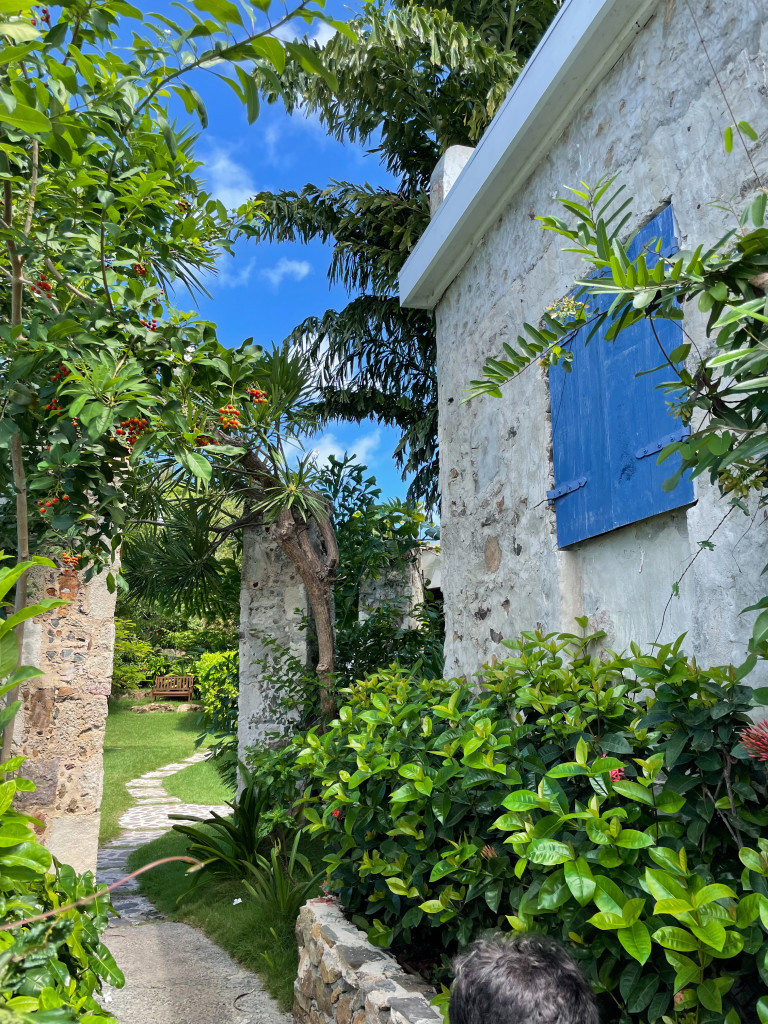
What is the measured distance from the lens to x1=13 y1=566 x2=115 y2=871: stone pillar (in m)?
4.97

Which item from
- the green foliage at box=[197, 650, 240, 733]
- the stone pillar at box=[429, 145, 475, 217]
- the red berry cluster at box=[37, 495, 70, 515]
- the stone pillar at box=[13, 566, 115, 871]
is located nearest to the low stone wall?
the red berry cluster at box=[37, 495, 70, 515]

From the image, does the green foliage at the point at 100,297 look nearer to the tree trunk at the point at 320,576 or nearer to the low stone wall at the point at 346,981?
the low stone wall at the point at 346,981

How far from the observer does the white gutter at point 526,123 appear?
296 centimetres

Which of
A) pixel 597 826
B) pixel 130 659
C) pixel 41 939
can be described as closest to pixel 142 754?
pixel 130 659

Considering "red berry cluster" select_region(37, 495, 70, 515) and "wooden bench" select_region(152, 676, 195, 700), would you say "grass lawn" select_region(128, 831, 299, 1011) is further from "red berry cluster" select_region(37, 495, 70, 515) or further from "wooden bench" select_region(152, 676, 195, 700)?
"wooden bench" select_region(152, 676, 195, 700)

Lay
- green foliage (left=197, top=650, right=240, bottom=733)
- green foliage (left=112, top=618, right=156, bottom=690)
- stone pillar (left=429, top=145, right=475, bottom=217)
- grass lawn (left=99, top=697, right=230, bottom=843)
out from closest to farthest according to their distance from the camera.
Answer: stone pillar (left=429, top=145, right=475, bottom=217) → green foliage (left=197, top=650, right=240, bottom=733) → grass lawn (left=99, top=697, right=230, bottom=843) → green foliage (left=112, top=618, right=156, bottom=690)

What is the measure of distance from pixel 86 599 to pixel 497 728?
3599 mm

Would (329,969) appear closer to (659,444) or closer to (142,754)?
(659,444)

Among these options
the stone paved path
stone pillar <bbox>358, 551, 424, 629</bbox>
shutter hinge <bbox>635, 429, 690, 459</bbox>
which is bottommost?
the stone paved path

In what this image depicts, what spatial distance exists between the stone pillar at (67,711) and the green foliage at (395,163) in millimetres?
6231

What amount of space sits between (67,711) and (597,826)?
4208 mm

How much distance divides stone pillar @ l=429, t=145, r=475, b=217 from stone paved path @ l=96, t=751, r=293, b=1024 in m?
4.53

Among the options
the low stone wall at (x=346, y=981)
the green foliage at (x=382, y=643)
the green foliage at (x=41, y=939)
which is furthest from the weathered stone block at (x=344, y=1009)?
the green foliage at (x=382, y=643)

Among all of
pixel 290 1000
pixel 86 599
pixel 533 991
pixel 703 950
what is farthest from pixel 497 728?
pixel 86 599
